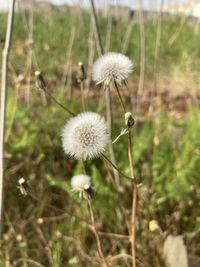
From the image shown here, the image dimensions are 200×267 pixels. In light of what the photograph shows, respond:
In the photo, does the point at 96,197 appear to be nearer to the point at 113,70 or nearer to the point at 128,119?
the point at 113,70

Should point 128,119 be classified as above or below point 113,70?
below

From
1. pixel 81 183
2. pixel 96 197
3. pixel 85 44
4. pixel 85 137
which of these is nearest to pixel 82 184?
pixel 81 183

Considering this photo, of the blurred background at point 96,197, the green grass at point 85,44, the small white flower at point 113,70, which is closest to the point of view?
the small white flower at point 113,70

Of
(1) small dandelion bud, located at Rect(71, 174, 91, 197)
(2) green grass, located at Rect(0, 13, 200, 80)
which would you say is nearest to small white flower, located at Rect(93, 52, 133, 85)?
(1) small dandelion bud, located at Rect(71, 174, 91, 197)

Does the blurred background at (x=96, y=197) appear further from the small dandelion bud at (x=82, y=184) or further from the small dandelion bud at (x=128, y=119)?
the small dandelion bud at (x=128, y=119)

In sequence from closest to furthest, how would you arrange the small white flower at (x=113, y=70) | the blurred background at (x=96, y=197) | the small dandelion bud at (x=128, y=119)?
the small dandelion bud at (x=128, y=119) < the small white flower at (x=113, y=70) < the blurred background at (x=96, y=197)

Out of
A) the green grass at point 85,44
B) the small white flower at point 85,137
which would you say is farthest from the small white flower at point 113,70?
the green grass at point 85,44
